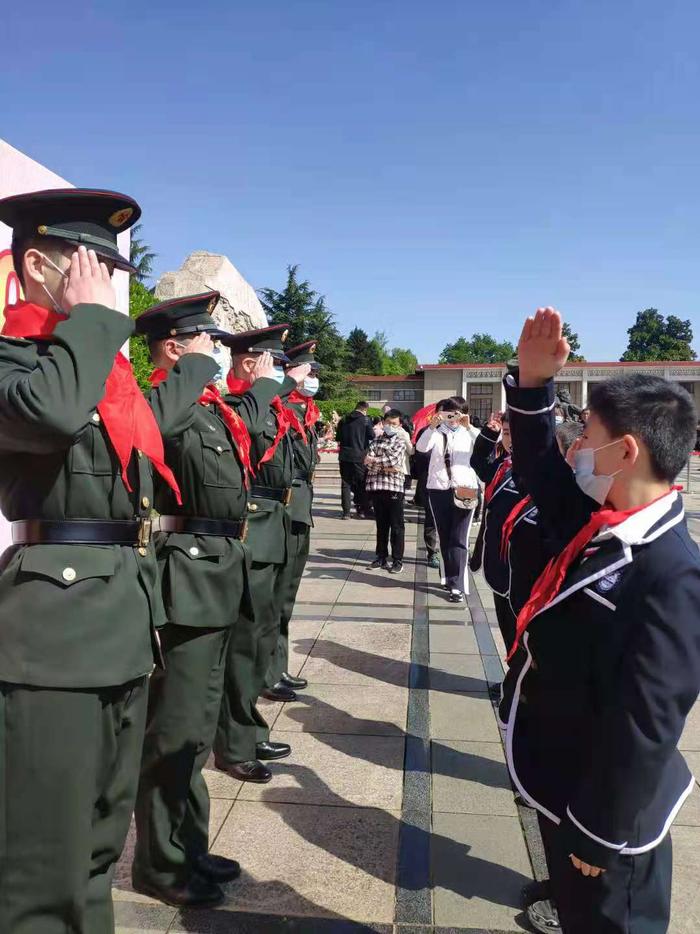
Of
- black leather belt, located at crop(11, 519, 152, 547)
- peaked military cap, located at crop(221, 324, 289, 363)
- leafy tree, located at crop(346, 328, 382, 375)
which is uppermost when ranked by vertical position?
leafy tree, located at crop(346, 328, 382, 375)

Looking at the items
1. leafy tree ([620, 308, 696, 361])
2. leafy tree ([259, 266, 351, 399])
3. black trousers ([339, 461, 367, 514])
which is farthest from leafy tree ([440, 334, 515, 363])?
black trousers ([339, 461, 367, 514])

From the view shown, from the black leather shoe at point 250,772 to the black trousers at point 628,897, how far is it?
6.89ft

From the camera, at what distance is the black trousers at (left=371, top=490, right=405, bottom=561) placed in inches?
367

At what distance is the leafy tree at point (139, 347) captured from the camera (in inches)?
422

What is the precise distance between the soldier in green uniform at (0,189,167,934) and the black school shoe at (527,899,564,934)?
4.89 feet

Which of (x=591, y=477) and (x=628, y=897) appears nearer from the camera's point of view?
(x=628, y=897)

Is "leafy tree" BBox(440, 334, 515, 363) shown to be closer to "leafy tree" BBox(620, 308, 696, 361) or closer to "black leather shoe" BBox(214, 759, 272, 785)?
"leafy tree" BBox(620, 308, 696, 361)

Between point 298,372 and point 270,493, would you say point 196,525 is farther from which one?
point 298,372

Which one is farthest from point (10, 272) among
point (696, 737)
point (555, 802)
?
point (696, 737)

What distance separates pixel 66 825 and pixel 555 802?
1214mm

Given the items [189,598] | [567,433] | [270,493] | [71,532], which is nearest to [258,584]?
[270,493]

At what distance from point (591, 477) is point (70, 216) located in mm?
1546

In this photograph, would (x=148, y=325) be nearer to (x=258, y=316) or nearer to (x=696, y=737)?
(x=696, y=737)

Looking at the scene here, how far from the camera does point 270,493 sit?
427 cm
